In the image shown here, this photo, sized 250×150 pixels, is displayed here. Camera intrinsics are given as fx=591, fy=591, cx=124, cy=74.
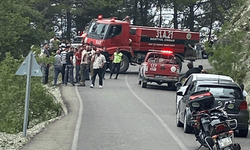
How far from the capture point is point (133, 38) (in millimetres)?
35969

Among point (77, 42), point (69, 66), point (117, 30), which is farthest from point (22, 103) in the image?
point (77, 42)

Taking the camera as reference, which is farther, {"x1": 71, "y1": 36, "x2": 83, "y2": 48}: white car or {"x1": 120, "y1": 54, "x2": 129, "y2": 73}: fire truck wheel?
{"x1": 71, "y1": 36, "x2": 83, "y2": 48}: white car

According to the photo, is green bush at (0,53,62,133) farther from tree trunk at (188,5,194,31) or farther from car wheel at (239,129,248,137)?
tree trunk at (188,5,194,31)

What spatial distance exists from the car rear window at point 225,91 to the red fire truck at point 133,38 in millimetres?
20628

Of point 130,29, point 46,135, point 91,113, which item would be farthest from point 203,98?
point 130,29

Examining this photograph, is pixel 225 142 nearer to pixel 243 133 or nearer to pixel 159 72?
pixel 243 133

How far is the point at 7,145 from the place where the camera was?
1279 cm

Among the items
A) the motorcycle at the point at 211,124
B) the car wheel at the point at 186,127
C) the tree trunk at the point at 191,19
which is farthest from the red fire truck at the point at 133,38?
the tree trunk at the point at 191,19

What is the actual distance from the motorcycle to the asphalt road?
975 millimetres

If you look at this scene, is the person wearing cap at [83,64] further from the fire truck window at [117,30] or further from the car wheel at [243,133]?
the car wheel at [243,133]

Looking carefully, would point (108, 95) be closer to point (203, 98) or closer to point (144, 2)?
point (203, 98)

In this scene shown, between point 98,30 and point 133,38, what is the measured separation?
219 cm

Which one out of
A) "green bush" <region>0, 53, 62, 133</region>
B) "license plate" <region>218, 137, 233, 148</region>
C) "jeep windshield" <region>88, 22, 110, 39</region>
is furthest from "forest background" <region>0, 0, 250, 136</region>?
"license plate" <region>218, 137, 233, 148</region>

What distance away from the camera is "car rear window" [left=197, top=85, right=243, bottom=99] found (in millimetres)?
14430
